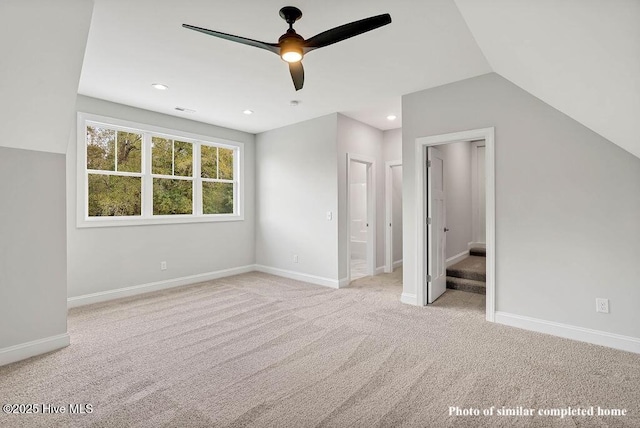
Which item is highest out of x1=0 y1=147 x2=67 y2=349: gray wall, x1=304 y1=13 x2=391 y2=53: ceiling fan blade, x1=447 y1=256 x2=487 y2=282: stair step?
x1=304 y1=13 x2=391 y2=53: ceiling fan blade

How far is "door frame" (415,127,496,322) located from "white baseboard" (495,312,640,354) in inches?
6.9

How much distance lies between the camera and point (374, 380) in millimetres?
2221

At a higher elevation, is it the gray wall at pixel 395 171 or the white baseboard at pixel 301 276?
the gray wall at pixel 395 171

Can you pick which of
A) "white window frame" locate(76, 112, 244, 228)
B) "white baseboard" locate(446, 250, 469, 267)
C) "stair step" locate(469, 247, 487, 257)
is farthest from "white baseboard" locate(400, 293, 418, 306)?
"white window frame" locate(76, 112, 244, 228)

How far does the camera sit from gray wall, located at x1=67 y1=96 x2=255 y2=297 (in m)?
3.92

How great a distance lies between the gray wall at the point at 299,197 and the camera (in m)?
4.87

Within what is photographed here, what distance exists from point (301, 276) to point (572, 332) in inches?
142

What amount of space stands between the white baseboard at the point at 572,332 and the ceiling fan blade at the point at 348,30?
309 centimetres

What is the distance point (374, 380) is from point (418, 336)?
3.10ft

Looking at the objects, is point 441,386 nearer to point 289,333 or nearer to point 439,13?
point 289,333

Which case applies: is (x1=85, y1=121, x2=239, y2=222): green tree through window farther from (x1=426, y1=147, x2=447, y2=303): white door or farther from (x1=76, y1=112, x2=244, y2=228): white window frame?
(x1=426, y1=147, x2=447, y2=303): white door

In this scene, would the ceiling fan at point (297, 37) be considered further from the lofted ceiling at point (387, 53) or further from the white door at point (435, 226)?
the white door at point (435, 226)

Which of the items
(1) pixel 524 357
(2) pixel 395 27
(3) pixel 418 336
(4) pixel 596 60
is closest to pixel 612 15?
(4) pixel 596 60

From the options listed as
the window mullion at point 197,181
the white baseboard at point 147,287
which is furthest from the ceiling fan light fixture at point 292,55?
the white baseboard at point 147,287
